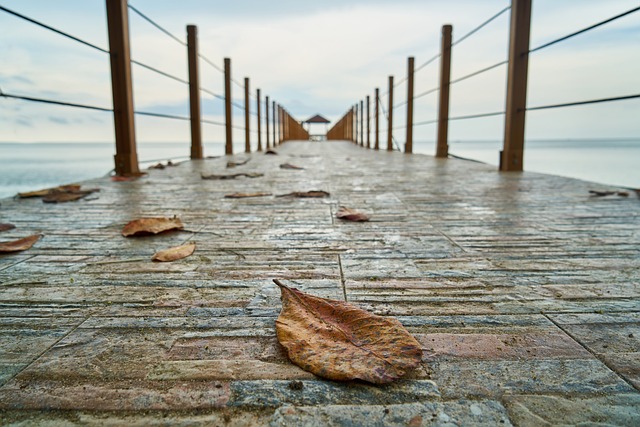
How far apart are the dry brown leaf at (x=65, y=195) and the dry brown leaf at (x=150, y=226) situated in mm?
847

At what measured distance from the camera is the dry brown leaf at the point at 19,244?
1.20 m

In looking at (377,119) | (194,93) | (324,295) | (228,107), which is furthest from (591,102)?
(377,119)

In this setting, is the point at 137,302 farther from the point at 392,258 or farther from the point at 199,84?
the point at 199,84

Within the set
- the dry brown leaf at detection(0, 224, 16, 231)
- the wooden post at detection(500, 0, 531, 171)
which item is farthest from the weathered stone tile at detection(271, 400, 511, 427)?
the wooden post at detection(500, 0, 531, 171)

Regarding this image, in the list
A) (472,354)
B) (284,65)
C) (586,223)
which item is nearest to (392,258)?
(472,354)

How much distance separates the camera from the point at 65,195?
2203 millimetres

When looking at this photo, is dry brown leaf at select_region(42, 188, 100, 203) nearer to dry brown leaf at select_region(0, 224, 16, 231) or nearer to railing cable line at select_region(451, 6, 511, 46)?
dry brown leaf at select_region(0, 224, 16, 231)

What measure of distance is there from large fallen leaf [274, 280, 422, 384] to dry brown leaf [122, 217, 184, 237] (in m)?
0.78

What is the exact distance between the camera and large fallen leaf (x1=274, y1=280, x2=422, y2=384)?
582 millimetres

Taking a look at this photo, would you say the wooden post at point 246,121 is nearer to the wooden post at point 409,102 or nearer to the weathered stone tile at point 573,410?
the wooden post at point 409,102

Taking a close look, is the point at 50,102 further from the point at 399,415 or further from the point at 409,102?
the point at 409,102

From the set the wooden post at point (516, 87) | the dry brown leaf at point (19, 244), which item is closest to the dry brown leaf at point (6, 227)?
the dry brown leaf at point (19, 244)

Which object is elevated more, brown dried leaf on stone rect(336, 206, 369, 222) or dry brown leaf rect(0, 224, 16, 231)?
brown dried leaf on stone rect(336, 206, 369, 222)

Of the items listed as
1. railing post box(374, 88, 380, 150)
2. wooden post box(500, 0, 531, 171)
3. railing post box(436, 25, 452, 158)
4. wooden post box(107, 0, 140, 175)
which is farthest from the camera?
railing post box(374, 88, 380, 150)
